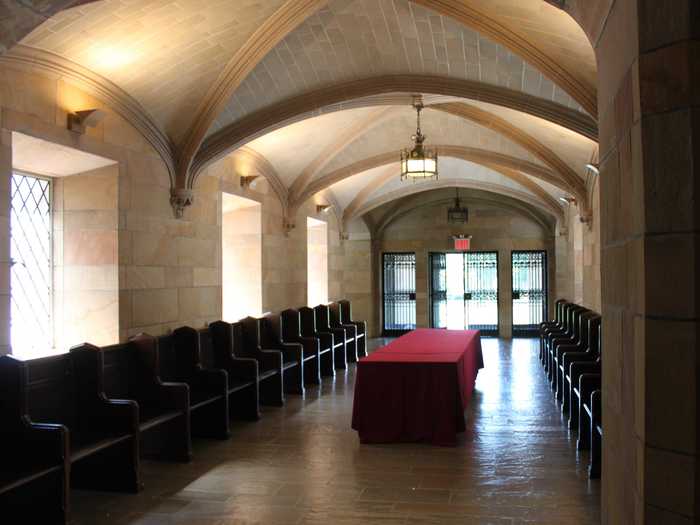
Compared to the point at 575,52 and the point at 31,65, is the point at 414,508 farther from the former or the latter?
the point at 31,65

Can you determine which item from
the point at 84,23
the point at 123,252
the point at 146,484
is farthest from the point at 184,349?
the point at 84,23

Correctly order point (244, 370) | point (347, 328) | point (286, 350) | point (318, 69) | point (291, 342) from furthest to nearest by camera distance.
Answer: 1. point (347, 328)
2. point (291, 342)
3. point (286, 350)
4. point (318, 69)
5. point (244, 370)

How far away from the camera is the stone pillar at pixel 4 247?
179 inches

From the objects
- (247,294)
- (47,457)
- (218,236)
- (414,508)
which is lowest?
(414,508)

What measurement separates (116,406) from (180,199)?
10.2ft

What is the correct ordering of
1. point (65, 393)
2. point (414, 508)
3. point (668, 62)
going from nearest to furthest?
point (668, 62)
point (414, 508)
point (65, 393)

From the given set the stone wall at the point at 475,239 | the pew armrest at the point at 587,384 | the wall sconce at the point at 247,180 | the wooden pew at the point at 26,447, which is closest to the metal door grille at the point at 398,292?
the stone wall at the point at 475,239

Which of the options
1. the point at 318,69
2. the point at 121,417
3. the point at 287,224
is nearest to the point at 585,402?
the point at 121,417

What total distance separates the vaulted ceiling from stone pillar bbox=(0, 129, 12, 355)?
79 cm

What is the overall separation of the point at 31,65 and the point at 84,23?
52 centimetres

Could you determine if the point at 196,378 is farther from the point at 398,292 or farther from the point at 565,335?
the point at 398,292

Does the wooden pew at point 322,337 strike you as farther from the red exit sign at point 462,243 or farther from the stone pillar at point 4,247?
the red exit sign at point 462,243

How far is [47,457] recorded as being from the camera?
369 cm

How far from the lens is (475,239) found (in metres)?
15.8
